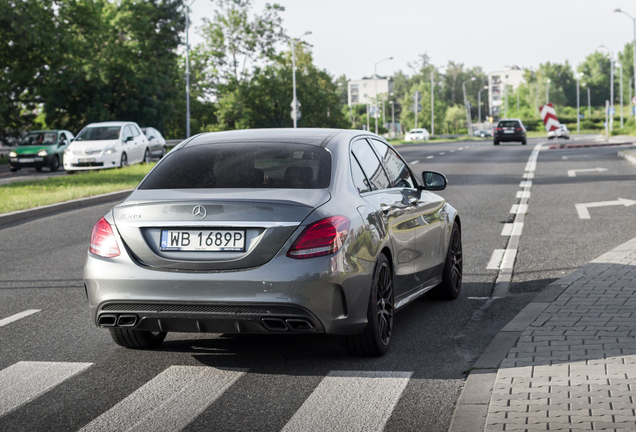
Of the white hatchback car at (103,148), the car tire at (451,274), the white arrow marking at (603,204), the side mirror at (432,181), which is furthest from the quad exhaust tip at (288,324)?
the white hatchback car at (103,148)

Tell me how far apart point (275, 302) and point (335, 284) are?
36 centimetres

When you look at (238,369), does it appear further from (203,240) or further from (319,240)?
(319,240)

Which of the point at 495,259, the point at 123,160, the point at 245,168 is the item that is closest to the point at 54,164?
the point at 123,160

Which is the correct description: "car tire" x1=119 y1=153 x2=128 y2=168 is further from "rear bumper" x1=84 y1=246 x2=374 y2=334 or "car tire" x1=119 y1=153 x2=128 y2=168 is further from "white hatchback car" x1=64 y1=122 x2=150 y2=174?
"rear bumper" x1=84 y1=246 x2=374 y2=334

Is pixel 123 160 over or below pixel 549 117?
below

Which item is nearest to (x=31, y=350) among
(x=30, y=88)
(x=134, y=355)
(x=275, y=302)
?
(x=134, y=355)

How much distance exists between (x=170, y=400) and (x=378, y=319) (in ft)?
4.93

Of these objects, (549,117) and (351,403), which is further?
(549,117)

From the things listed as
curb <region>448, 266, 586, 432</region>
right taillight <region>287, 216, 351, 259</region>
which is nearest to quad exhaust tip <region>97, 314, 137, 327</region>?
right taillight <region>287, 216, 351, 259</region>

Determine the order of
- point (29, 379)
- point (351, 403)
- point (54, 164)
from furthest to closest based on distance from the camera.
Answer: point (54, 164) < point (29, 379) < point (351, 403)

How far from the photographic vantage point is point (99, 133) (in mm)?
28609

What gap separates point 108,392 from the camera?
4.88 m

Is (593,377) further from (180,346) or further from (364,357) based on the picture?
(180,346)

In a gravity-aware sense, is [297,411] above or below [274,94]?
below
